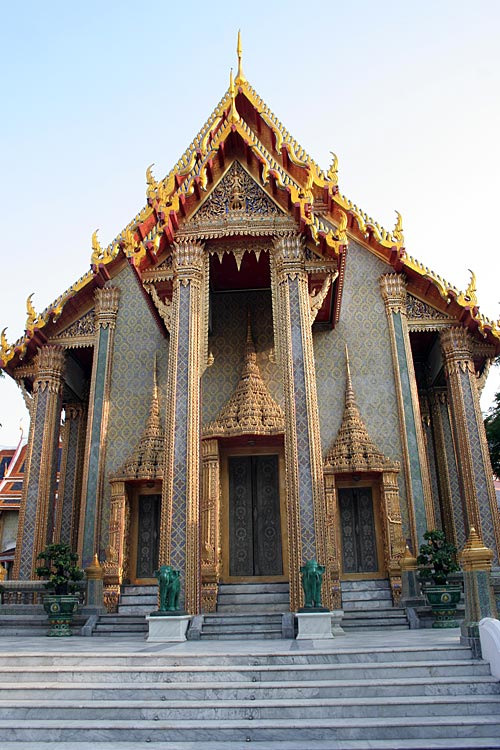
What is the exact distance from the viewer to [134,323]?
10.9 m

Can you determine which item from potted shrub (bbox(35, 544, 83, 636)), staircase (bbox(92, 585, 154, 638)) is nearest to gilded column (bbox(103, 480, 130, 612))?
staircase (bbox(92, 585, 154, 638))

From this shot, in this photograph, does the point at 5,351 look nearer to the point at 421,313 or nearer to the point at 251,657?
the point at 421,313

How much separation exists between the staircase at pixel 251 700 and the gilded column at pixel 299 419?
2.12 meters

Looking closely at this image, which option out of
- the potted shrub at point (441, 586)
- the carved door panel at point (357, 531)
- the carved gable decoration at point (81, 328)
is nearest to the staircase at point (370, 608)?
the carved door panel at point (357, 531)

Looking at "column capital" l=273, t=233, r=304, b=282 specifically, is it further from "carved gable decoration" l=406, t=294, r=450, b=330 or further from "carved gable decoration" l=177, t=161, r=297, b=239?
"carved gable decoration" l=406, t=294, r=450, b=330

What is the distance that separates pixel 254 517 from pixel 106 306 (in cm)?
456

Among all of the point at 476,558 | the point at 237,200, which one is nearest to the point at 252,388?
the point at 237,200

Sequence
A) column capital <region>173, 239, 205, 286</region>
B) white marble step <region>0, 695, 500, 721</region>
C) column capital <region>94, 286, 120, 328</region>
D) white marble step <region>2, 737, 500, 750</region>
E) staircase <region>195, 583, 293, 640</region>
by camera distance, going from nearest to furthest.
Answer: white marble step <region>2, 737, 500, 750</region>
white marble step <region>0, 695, 500, 721</region>
staircase <region>195, 583, 293, 640</region>
column capital <region>173, 239, 205, 286</region>
column capital <region>94, 286, 120, 328</region>

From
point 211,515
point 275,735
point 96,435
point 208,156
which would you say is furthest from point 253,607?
point 208,156

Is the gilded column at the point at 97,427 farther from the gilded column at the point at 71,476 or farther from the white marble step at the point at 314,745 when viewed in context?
the white marble step at the point at 314,745

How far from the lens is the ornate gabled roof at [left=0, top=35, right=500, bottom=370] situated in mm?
8398

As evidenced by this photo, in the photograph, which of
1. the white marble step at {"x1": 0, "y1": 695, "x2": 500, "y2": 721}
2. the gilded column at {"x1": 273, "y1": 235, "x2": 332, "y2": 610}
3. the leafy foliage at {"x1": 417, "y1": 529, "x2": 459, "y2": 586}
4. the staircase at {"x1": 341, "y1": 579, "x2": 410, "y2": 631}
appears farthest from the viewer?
the staircase at {"x1": 341, "y1": 579, "x2": 410, "y2": 631}

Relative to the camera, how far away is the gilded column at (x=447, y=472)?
10.8 meters

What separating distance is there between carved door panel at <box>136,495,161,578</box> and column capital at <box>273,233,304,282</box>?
13.5ft
